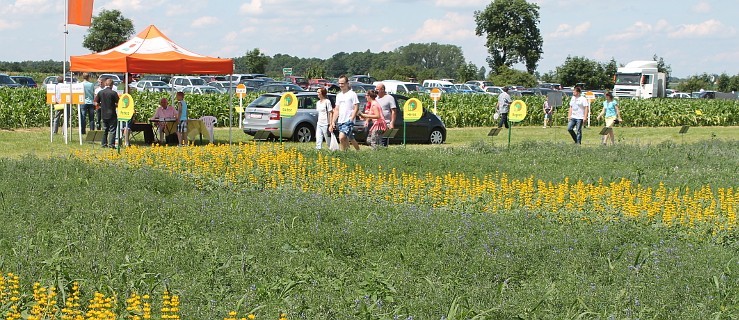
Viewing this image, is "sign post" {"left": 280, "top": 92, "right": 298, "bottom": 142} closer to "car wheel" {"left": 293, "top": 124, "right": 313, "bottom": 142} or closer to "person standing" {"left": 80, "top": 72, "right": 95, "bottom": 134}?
"car wheel" {"left": 293, "top": 124, "right": 313, "bottom": 142}

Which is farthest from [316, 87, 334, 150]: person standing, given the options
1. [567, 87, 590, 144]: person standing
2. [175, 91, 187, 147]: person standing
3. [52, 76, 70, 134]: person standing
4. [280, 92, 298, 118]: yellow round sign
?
[567, 87, 590, 144]: person standing

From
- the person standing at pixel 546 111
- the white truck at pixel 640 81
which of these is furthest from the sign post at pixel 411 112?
the white truck at pixel 640 81

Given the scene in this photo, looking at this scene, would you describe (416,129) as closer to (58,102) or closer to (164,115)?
(164,115)

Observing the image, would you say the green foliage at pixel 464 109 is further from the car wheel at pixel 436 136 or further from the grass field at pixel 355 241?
the grass field at pixel 355 241

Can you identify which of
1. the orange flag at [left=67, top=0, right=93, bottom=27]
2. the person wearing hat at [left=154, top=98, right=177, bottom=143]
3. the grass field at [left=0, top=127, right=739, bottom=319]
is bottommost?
the grass field at [left=0, top=127, right=739, bottom=319]

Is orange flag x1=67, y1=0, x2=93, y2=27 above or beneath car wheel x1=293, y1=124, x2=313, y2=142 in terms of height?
above

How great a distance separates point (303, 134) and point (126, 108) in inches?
208

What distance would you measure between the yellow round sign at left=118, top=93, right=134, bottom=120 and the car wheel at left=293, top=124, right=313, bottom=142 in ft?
16.5

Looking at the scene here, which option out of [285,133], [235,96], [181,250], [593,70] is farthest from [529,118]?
[593,70]

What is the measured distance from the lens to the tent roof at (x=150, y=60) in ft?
65.6

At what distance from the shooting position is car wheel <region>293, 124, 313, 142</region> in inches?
917

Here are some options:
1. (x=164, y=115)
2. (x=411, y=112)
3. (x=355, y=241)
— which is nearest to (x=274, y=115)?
(x=164, y=115)

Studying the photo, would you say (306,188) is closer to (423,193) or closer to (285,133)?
(423,193)

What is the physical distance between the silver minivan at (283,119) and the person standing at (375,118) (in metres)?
4.30
